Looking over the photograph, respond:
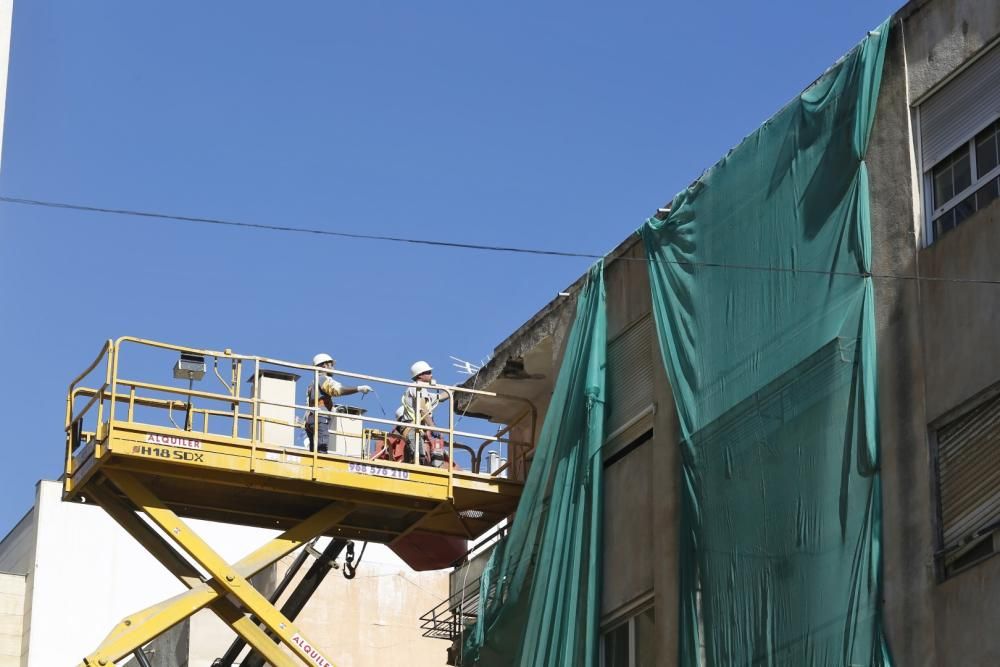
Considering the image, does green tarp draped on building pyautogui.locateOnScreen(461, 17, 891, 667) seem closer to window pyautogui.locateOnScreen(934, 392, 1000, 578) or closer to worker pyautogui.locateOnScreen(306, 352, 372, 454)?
window pyautogui.locateOnScreen(934, 392, 1000, 578)

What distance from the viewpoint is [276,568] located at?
120 ft

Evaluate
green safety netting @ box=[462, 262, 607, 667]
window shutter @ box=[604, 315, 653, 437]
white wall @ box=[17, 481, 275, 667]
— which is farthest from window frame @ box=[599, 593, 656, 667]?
white wall @ box=[17, 481, 275, 667]

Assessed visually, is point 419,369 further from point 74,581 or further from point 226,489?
point 74,581

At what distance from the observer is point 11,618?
156 ft

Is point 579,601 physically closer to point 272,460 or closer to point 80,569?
point 272,460

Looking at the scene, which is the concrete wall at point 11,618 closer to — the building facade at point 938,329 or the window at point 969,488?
the building facade at point 938,329

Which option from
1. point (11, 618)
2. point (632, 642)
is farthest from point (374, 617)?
point (632, 642)

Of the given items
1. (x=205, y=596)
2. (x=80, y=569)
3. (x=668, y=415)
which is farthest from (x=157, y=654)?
(x=668, y=415)

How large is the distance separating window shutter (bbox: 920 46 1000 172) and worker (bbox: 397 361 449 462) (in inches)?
320

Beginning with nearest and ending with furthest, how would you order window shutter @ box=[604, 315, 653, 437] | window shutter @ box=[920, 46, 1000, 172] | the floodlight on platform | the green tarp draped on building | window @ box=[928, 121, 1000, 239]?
1. window @ box=[928, 121, 1000, 239]
2. window shutter @ box=[920, 46, 1000, 172]
3. the green tarp draped on building
4. window shutter @ box=[604, 315, 653, 437]
5. the floodlight on platform

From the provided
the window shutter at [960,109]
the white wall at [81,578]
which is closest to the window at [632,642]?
the window shutter at [960,109]

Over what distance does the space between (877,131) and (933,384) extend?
282 cm

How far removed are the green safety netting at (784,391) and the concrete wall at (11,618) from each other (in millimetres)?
30861

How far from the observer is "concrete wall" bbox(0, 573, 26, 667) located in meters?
47.4
